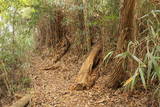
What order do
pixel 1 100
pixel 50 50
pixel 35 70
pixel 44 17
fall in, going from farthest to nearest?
pixel 50 50 < pixel 44 17 < pixel 35 70 < pixel 1 100

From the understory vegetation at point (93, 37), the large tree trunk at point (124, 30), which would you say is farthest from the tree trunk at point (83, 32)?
the large tree trunk at point (124, 30)

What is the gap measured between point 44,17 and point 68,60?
1608 mm

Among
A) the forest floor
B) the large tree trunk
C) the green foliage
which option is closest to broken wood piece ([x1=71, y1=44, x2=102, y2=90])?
the forest floor

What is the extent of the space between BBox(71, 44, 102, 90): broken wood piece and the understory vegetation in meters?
0.12

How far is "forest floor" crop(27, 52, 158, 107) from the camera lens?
7.89ft

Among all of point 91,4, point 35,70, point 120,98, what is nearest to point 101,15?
point 91,4

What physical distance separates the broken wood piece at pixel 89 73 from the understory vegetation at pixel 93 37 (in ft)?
0.38

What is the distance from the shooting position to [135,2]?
2.34 m

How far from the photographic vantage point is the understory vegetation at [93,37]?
1.94 meters

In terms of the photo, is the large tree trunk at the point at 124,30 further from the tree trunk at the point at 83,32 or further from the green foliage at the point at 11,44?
the green foliage at the point at 11,44

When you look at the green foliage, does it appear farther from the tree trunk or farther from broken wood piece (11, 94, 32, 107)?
the tree trunk

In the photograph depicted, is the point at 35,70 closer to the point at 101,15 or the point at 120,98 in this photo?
the point at 101,15

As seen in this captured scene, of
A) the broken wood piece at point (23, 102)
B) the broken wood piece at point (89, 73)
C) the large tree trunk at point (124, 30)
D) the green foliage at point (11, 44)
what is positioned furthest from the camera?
the green foliage at point (11, 44)

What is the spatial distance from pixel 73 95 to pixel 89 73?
0.72 m
